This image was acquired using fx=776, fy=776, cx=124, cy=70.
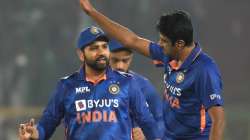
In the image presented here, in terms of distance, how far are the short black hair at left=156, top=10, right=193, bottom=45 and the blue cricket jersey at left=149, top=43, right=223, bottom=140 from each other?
154mm

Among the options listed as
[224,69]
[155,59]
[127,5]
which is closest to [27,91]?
[127,5]

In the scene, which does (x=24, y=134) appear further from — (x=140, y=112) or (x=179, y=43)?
(x=179, y=43)

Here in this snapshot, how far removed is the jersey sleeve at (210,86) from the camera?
5844mm

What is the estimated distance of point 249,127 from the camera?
14.3 meters

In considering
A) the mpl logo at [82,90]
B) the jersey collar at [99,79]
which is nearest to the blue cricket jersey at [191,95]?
the jersey collar at [99,79]

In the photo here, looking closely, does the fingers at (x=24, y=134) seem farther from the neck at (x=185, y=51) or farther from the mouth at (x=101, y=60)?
the neck at (x=185, y=51)

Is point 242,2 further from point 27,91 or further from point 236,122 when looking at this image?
point 27,91

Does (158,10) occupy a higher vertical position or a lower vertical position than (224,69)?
higher

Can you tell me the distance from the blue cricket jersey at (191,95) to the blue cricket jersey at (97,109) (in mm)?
220

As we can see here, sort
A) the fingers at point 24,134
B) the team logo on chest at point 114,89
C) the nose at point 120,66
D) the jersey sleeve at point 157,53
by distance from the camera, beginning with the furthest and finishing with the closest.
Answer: the nose at point 120,66
the jersey sleeve at point 157,53
the team logo on chest at point 114,89
the fingers at point 24,134

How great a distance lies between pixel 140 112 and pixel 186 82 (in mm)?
459

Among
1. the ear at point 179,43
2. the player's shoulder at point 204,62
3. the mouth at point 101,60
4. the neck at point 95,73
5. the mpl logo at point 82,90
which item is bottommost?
the mpl logo at point 82,90

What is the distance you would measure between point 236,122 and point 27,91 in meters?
4.28

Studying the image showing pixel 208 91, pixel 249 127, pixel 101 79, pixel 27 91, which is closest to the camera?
pixel 208 91
